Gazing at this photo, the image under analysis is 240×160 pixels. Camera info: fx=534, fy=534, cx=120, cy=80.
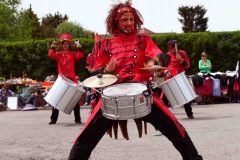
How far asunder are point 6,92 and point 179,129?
1538cm

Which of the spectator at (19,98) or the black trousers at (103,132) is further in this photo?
the spectator at (19,98)

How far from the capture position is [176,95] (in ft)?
15.2

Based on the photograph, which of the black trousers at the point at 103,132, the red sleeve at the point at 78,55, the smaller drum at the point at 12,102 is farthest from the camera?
the smaller drum at the point at 12,102

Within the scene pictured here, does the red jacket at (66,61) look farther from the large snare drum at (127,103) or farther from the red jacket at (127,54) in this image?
the large snare drum at (127,103)

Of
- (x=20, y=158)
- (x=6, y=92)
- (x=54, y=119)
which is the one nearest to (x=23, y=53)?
(x=6, y=92)

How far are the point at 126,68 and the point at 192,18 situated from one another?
7705 cm

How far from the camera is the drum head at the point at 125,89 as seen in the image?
12.9 ft

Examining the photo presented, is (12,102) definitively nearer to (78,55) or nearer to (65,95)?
(78,55)

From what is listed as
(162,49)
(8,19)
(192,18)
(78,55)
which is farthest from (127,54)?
(192,18)

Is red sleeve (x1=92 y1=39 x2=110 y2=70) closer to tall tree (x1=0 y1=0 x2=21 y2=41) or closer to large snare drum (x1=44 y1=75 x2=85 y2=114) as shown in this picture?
large snare drum (x1=44 y1=75 x2=85 y2=114)

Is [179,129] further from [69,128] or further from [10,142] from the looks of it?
[69,128]

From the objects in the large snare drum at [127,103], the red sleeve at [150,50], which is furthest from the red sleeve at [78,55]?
the large snare drum at [127,103]

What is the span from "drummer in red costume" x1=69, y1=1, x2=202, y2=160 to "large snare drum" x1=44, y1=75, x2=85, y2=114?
19.4 inches

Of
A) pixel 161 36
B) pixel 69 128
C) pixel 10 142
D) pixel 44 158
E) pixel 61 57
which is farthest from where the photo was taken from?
pixel 161 36
